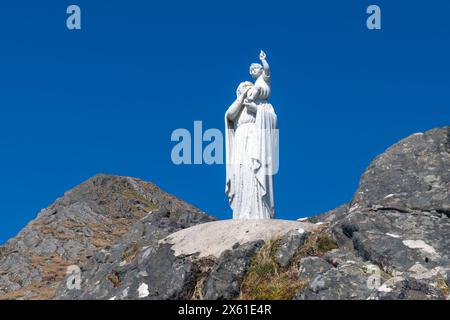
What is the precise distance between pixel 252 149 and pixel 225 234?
261cm

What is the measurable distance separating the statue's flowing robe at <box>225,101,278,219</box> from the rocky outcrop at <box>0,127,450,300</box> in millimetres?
852

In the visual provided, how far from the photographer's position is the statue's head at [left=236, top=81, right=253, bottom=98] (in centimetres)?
2347

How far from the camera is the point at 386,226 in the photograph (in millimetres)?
21031

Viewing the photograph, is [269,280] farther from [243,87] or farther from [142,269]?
[243,87]

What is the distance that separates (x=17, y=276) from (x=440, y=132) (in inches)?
741

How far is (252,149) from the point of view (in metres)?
22.9

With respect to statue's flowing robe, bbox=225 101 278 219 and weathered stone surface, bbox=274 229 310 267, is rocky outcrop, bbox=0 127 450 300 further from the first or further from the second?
statue's flowing robe, bbox=225 101 278 219

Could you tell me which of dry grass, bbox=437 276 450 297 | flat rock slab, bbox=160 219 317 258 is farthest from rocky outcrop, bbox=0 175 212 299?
dry grass, bbox=437 276 450 297

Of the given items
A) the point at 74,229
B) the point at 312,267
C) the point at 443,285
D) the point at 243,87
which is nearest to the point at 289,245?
the point at 312,267

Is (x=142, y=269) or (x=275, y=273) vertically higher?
(x=142, y=269)

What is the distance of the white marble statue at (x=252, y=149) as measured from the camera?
2270 centimetres

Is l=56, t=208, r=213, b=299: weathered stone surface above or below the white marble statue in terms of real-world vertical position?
below

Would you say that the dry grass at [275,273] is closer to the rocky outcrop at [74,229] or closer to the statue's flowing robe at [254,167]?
the statue's flowing robe at [254,167]
